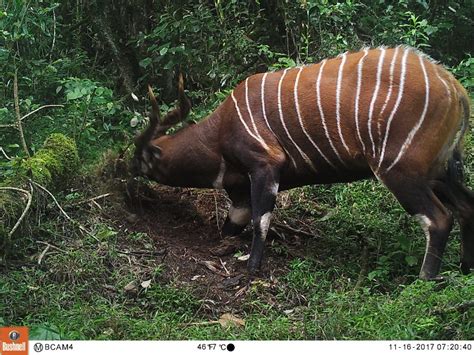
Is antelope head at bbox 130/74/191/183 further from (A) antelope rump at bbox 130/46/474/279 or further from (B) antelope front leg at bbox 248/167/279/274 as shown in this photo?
(B) antelope front leg at bbox 248/167/279/274

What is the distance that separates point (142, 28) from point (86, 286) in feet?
11.6

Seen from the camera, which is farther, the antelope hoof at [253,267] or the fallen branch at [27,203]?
the antelope hoof at [253,267]

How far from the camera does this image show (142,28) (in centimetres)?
718

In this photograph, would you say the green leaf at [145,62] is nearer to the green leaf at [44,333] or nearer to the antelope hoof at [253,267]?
the antelope hoof at [253,267]

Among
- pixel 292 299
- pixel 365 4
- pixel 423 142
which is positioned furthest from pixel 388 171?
pixel 365 4

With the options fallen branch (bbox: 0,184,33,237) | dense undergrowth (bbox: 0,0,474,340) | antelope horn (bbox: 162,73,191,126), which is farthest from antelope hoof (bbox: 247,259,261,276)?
fallen branch (bbox: 0,184,33,237)

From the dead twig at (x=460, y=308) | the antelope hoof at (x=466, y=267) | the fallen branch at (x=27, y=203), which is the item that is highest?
the fallen branch at (x=27, y=203)

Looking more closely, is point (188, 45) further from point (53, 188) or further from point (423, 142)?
point (423, 142)
